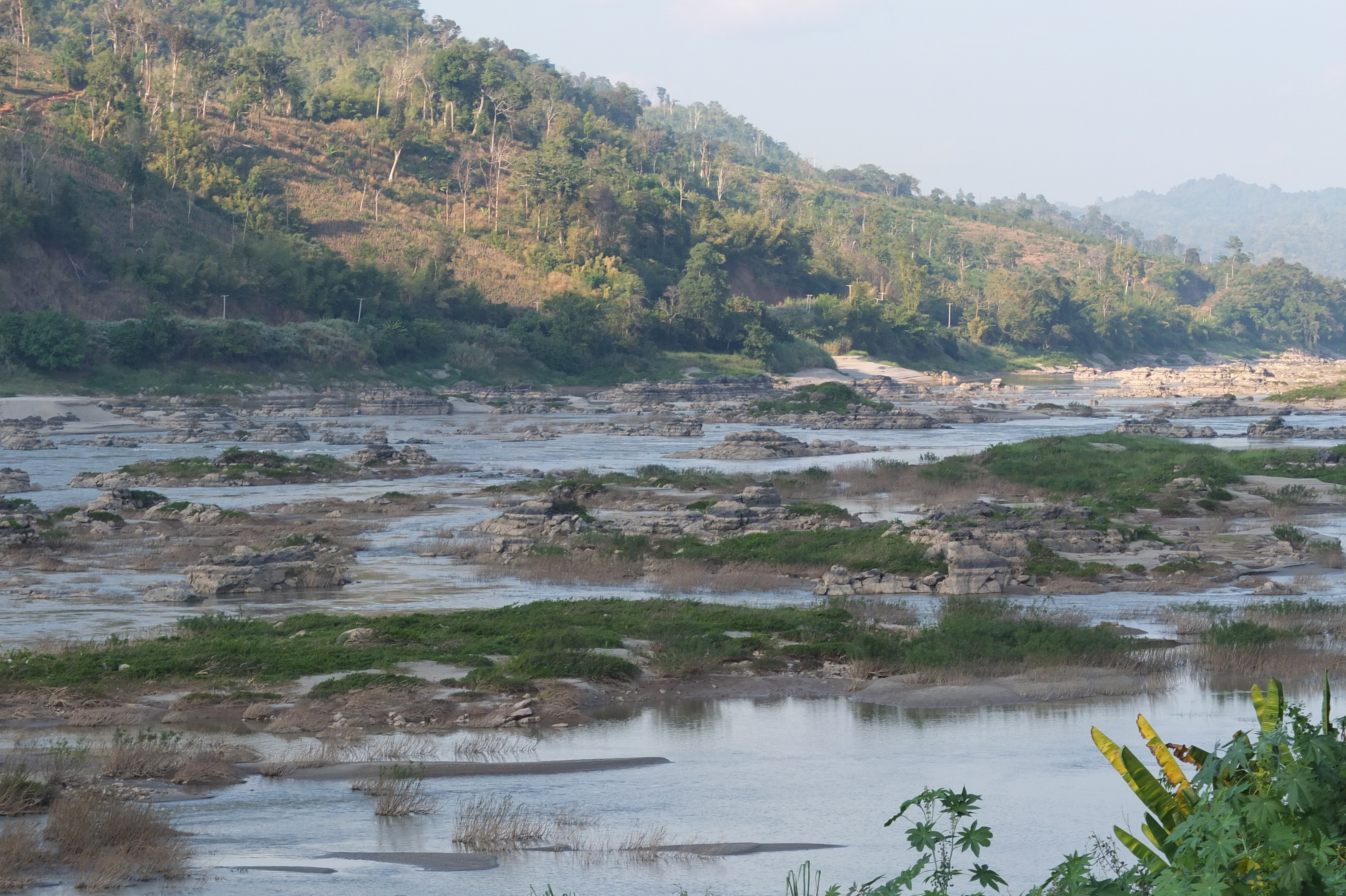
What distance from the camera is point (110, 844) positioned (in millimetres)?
11023

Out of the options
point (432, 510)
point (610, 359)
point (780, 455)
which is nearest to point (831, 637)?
point (432, 510)

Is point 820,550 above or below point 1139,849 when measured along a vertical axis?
below

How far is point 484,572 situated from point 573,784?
15.3 metres

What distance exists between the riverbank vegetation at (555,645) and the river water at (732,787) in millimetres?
1432

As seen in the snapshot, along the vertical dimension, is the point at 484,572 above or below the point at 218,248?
below

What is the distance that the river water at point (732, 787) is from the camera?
445 inches

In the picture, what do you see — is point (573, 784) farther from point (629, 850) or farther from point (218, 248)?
point (218, 248)

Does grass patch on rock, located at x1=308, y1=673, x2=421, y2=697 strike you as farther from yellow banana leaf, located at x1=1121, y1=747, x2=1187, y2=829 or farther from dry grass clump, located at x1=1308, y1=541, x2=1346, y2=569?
dry grass clump, located at x1=1308, y1=541, x2=1346, y2=569

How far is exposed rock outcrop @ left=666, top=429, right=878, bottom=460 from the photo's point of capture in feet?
193

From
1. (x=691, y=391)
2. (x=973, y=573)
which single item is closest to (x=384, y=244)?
(x=691, y=391)

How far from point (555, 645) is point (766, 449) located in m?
40.2

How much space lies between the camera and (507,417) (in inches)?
3346

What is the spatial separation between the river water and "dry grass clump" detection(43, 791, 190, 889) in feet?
1.21

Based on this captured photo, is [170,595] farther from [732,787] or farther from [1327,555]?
[1327,555]
